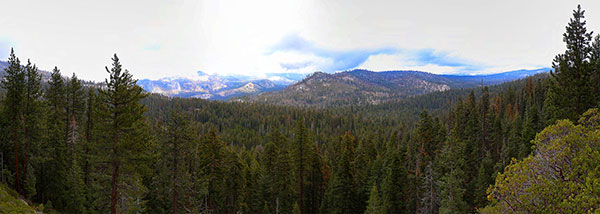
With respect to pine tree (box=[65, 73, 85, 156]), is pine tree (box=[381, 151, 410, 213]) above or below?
below

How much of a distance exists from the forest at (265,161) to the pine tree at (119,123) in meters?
0.07

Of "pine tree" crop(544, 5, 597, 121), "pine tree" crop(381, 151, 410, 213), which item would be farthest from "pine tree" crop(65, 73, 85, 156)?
"pine tree" crop(544, 5, 597, 121)

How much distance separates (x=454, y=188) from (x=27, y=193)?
40418 mm

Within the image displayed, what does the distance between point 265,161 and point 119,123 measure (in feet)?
72.5

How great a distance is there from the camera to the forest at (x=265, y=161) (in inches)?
456

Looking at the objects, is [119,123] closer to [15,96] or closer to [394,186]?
[15,96]

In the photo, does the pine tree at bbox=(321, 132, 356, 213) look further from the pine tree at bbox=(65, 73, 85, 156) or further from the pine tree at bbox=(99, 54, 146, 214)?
the pine tree at bbox=(65, 73, 85, 156)

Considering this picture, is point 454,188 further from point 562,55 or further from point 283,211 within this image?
point 283,211

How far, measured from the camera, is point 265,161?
3800 centimetres

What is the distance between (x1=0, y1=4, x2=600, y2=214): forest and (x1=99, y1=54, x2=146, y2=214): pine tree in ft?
0.21

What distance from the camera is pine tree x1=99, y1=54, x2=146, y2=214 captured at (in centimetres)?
1773

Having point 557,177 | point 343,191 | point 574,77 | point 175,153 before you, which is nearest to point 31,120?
point 175,153

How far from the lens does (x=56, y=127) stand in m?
30.9

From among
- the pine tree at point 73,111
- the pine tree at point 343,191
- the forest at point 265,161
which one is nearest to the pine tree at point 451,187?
the forest at point 265,161
